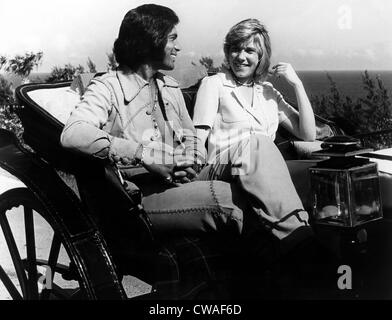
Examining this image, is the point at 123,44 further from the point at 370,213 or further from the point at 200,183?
the point at 370,213

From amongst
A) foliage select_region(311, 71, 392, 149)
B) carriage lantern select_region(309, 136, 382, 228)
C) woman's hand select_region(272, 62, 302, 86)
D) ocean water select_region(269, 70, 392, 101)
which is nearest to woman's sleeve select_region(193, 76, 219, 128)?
woman's hand select_region(272, 62, 302, 86)

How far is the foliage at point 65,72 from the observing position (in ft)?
9.29

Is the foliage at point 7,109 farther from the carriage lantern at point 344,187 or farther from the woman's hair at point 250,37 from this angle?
the carriage lantern at point 344,187

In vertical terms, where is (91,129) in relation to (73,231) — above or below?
above

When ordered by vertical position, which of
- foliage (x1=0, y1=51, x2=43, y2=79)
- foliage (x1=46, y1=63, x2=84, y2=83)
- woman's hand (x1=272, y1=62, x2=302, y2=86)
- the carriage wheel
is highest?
foliage (x1=0, y1=51, x2=43, y2=79)

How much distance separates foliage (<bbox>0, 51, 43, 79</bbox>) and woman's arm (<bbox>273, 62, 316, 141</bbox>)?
1.09 m

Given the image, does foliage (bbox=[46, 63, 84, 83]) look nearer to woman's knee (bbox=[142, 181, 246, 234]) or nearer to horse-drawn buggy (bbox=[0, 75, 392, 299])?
horse-drawn buggy (bbox=[0, 75, 392, 299])

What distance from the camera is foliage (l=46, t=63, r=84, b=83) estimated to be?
283cm

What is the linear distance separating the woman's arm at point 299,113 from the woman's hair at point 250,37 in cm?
10

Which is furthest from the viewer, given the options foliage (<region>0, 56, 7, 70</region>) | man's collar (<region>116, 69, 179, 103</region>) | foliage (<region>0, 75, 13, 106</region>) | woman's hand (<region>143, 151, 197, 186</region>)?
foliage (<region>0, 75, 13, 106</region>)

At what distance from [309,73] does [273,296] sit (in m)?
1.20

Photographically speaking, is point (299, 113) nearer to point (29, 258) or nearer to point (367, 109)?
point (29, 258)
